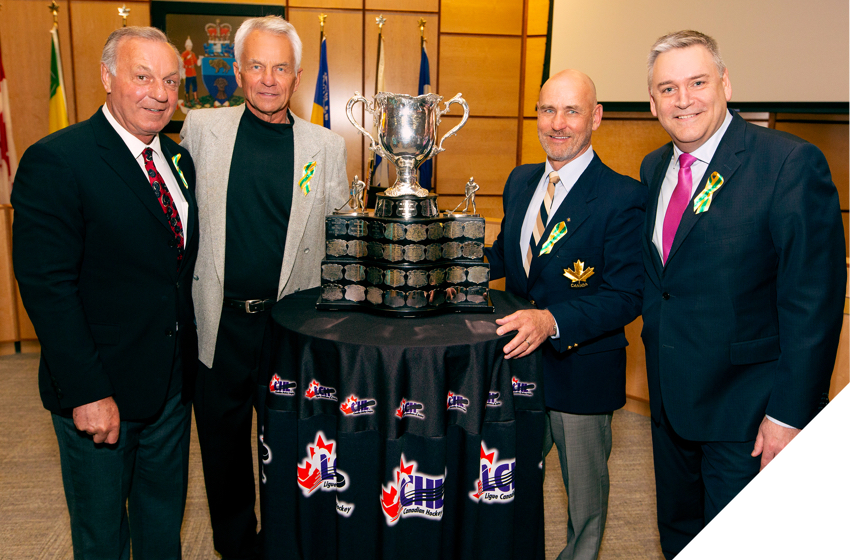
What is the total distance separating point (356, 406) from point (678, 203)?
104cm

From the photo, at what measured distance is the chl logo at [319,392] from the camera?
1545 mm

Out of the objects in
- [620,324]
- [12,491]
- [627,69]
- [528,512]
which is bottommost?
[12,491]

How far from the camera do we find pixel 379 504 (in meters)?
1.54

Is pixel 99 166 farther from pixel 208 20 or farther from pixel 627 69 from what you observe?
pixel 208 20

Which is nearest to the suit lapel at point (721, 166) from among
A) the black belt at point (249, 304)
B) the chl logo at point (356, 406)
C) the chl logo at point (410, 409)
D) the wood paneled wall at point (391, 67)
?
the chl logo at point (410, 409)

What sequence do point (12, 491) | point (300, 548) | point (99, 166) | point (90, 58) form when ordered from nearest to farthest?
1. point (99, 166)
2. point (300, 548)
3. point (12, 491)
4. point (90, 58)

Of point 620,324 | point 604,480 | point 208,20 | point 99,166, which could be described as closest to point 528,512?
point 604,480

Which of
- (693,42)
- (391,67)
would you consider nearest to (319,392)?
(693,42)

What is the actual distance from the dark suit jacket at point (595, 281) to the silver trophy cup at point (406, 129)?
0.46m

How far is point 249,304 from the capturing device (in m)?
1.93

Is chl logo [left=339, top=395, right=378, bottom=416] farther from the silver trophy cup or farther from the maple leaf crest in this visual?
the maple leaf crest

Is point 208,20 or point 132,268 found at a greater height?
point 208,20

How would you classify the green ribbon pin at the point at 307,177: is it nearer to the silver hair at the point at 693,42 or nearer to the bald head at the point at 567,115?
the bald head at the point at 567,115

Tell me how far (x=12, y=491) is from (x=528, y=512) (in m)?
2.54
